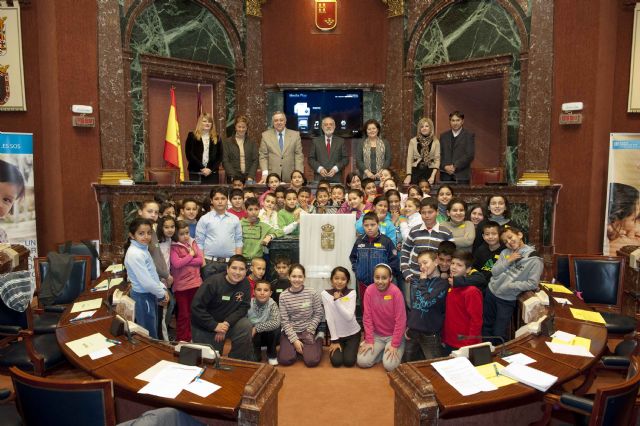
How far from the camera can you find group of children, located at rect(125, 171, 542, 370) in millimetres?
4480

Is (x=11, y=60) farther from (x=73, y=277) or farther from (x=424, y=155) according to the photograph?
(x=424, y=155)

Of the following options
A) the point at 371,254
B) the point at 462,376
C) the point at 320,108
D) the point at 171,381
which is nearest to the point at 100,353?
the point at 171,381

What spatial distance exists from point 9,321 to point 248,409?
2.89 m

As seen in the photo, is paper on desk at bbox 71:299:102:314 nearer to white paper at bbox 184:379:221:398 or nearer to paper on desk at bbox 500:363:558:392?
white paper at bbox 184:379:221:398

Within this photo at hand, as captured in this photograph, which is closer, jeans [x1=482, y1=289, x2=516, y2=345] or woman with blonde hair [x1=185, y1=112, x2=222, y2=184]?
jeans [x1=482, y1=289, x2=516, y2=345]

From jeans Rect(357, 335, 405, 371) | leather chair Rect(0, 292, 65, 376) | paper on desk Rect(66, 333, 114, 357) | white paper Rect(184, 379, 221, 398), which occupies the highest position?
paper on desk Rect(66, 333, 114, 357)

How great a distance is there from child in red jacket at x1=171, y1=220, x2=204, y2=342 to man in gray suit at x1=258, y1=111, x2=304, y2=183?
2.89 metres

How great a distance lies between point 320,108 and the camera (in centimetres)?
1051

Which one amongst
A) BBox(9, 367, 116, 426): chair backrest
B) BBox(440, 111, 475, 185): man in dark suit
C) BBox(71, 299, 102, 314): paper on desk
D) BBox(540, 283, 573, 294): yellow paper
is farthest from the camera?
BBox(440, 111, 475, 185): man in dark suit

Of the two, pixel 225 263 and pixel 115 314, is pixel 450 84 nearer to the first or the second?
pixel 225 263

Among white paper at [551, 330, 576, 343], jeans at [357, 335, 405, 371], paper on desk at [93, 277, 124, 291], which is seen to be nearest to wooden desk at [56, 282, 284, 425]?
paper on desk at [93, 277, 124, 291]

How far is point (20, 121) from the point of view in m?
8.29

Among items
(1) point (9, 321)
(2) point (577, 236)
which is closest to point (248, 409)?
(1) point (9, 321)

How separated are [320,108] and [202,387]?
8273 mm
